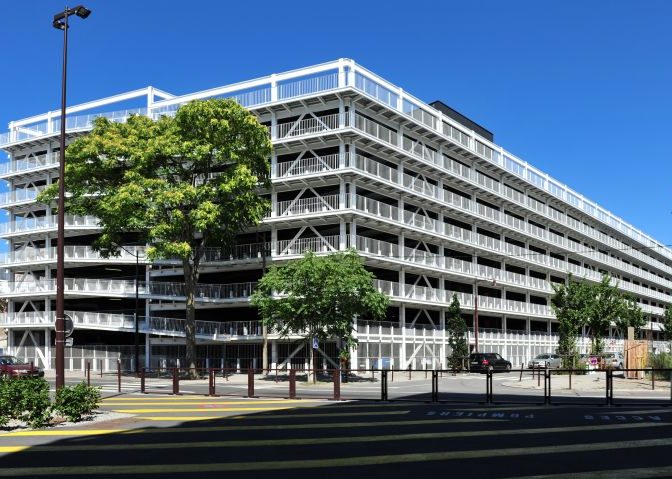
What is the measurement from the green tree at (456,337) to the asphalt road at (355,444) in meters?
32.9

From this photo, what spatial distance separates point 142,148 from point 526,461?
1342 inches

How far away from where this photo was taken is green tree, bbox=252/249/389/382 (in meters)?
38.5

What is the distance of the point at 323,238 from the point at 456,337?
13.1 m

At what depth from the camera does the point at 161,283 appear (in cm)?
5119

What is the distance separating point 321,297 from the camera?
127ft

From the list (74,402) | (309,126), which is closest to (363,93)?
(309,126)

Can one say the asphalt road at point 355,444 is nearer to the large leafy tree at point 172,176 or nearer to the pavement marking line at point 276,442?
the pavement marking line at point 276,442

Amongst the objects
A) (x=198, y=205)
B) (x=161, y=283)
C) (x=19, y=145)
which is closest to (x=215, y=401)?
(x=198, y=205)

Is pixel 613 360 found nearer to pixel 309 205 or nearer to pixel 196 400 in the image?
pixel 309 205

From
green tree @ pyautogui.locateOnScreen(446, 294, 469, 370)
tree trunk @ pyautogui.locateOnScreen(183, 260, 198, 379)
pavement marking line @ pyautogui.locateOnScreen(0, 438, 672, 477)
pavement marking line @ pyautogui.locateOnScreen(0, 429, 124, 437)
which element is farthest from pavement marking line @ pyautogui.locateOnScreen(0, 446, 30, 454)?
green tree @ pyautogui.locateOnScreen(446, 294, 469, 370)

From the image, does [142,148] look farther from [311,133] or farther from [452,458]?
[452,458]

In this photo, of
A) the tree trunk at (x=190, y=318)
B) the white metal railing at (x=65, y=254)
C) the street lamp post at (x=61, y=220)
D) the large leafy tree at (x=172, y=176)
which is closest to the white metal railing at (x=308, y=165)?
the large leafy tree at (x=172, y=176)

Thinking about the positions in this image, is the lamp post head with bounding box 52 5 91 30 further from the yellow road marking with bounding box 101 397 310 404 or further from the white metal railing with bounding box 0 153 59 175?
the white metal railing with bounding box 0 153 59 175

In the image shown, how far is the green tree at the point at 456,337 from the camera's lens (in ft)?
169
